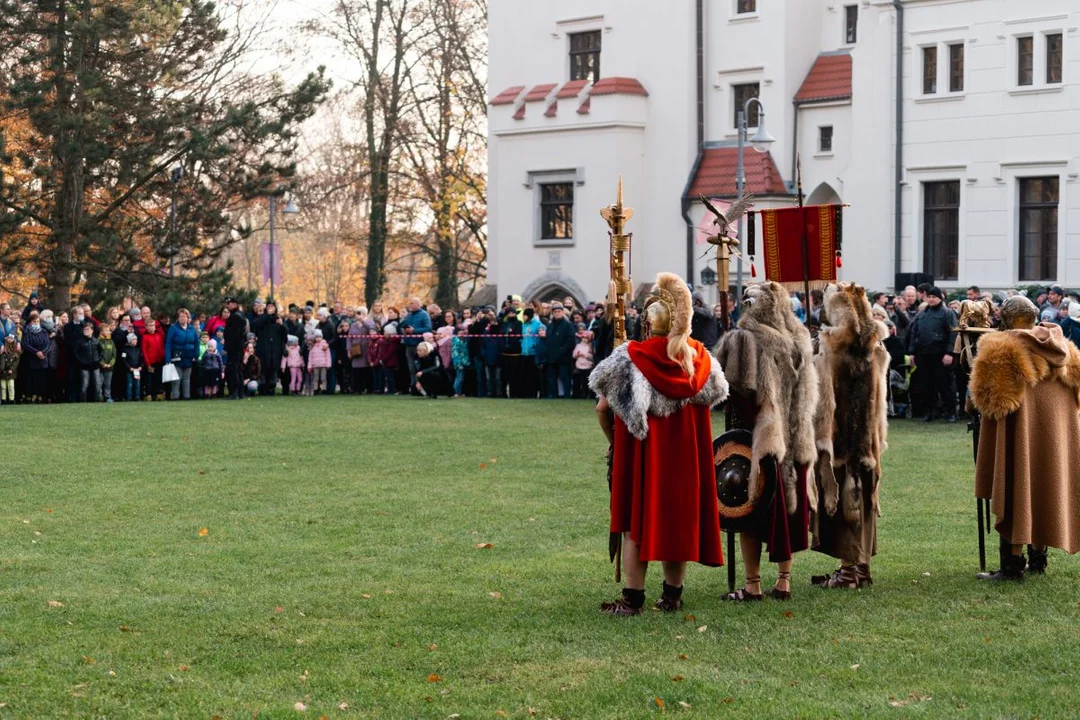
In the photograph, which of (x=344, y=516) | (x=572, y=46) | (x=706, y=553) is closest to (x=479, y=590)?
(x=706, y=553)

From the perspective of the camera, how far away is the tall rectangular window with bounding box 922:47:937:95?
41.3 meters

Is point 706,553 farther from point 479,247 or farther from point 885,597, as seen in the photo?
point 479,247

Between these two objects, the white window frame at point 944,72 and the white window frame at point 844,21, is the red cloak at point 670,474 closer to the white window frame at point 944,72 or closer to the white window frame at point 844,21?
the white window frame at point 944,72

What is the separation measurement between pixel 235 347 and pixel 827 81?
20.2 meters

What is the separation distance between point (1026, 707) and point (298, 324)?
26.1m

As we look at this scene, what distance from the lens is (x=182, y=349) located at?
29.9m

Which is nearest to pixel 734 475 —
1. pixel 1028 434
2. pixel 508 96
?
pixel 1028 434

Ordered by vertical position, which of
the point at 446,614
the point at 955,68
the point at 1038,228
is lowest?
the point at 446,614

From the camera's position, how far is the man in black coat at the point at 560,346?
29859 millimetres

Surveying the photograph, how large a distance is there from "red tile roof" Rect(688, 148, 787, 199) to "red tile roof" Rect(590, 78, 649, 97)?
2.53m

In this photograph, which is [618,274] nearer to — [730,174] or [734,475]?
[734,475]

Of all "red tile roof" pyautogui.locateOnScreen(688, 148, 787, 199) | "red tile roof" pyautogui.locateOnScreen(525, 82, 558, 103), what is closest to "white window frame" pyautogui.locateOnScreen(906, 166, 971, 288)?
"red tile roof" pyautogui.locateOnScreen(688, 148, 787, 199)

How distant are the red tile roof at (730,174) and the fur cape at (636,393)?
109 ft

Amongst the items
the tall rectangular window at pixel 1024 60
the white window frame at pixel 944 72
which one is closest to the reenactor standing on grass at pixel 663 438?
the tall rectangular window at pixel 1024 60
